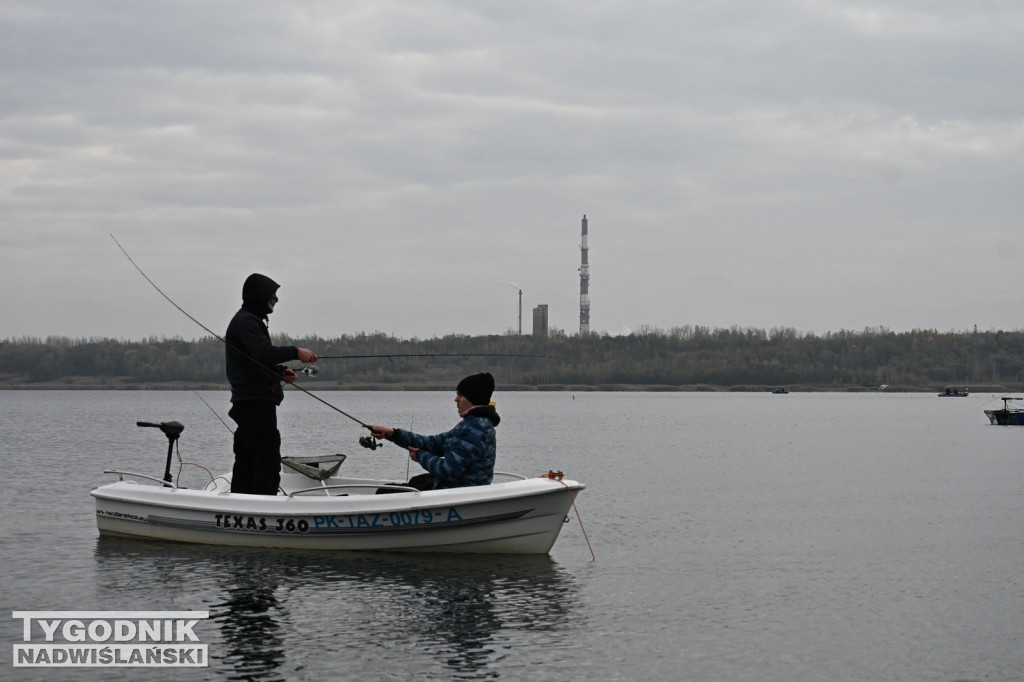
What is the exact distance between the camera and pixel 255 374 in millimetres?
11164

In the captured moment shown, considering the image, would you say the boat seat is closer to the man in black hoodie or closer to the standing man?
the man in black hoodie

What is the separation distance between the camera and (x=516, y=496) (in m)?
11.2

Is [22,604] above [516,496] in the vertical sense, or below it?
below

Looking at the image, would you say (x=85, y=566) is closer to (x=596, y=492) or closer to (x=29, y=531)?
(x=29, y=531)

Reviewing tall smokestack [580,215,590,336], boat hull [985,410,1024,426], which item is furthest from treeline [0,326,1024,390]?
boat hull [985,410,1024,426]

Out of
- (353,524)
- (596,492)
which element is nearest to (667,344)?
(596,492)

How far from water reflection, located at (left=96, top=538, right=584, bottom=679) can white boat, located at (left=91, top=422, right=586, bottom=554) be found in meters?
0.18

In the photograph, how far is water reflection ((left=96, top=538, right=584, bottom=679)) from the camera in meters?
7.96

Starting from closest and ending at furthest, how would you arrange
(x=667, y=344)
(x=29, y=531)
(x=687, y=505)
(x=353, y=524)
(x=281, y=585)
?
(x=281, y=585)
(x=353, y=524)
(x=29, y=531)
(x=687, y=505)
(x=667, y=344)

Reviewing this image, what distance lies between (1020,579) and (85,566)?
9.62 meters

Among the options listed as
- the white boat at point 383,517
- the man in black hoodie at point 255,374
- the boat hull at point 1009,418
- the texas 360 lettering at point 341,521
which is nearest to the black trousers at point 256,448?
the man in black hoodie at point 255,374

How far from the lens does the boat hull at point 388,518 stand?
36.8 ft

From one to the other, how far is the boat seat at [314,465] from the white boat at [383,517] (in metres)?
0.05

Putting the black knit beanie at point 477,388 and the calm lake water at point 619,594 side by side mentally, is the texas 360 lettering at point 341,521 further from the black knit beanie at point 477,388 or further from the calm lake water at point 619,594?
the black knit beanie at point 477,388
